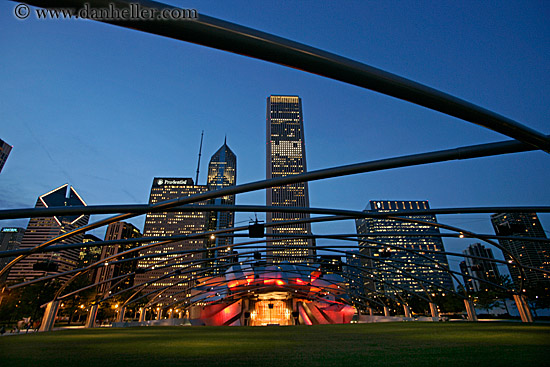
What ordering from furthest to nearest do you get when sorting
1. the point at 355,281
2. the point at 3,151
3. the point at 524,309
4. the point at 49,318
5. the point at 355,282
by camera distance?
the point at 3,151
the point at 355,282
the point at 355,281
the point at 524,309
the point at 49,318

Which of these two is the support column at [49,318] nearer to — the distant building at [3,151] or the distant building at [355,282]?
the distant building at [355,282]

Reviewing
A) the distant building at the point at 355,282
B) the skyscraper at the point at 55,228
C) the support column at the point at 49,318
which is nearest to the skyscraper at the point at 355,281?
the distant building at the point at 355,282

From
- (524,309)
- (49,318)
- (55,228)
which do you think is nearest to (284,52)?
(49,318)

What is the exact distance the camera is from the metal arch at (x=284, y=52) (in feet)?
9.34

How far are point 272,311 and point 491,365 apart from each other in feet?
205

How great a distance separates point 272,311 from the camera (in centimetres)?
6144

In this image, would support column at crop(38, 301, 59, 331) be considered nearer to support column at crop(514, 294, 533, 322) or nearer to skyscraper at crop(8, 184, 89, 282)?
skyscraper at crop(8, 184, 89, 282)

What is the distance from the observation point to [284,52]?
3.22 metres

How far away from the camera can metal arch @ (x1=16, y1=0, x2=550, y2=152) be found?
2847 millimetres

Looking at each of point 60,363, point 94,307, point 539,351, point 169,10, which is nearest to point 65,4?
point 169,10

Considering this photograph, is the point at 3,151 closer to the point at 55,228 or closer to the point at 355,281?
the point at 55,228

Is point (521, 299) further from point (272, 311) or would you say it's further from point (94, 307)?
point (94, 307)

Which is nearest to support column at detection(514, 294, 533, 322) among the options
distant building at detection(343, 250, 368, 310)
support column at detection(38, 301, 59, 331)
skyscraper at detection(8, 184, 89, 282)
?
distant building at detection(343, 250, 368, 310)

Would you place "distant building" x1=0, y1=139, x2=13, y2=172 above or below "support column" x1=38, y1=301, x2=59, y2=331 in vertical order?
above
